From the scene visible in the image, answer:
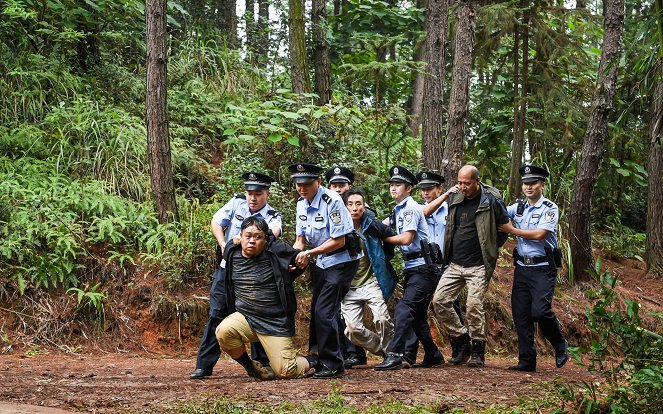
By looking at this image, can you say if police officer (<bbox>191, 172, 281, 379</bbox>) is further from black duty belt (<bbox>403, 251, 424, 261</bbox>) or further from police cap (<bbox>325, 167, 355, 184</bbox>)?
black duty belt (<bbox>403, 251, 424, 261</bbox>)

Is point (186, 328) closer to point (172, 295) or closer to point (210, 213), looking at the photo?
point (172, 295)

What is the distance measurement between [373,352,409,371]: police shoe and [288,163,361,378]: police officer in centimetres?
67

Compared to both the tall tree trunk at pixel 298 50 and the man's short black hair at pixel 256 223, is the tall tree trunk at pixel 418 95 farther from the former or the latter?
the man's short black hair at pixel 256 223

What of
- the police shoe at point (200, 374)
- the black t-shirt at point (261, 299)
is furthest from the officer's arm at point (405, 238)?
the police shoe at point (200, 374)

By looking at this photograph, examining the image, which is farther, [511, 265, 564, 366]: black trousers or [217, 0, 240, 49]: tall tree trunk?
[217, 0, 240, 49]: tall tree trunk

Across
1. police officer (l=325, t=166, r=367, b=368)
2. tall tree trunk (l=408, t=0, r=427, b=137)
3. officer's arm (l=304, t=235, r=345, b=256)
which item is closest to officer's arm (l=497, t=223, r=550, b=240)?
police officer (l=325, t=166, r=367, b=368)

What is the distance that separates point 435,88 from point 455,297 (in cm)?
506

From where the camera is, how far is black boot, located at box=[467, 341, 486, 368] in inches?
367

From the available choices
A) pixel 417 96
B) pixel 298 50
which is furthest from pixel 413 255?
pixel 417 96

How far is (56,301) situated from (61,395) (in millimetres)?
4259

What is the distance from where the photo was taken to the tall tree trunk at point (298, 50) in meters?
14.2

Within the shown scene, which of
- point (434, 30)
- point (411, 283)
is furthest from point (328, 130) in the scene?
point (411, 283)

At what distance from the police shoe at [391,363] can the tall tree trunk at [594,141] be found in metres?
4.55

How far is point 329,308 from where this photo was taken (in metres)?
8.22
